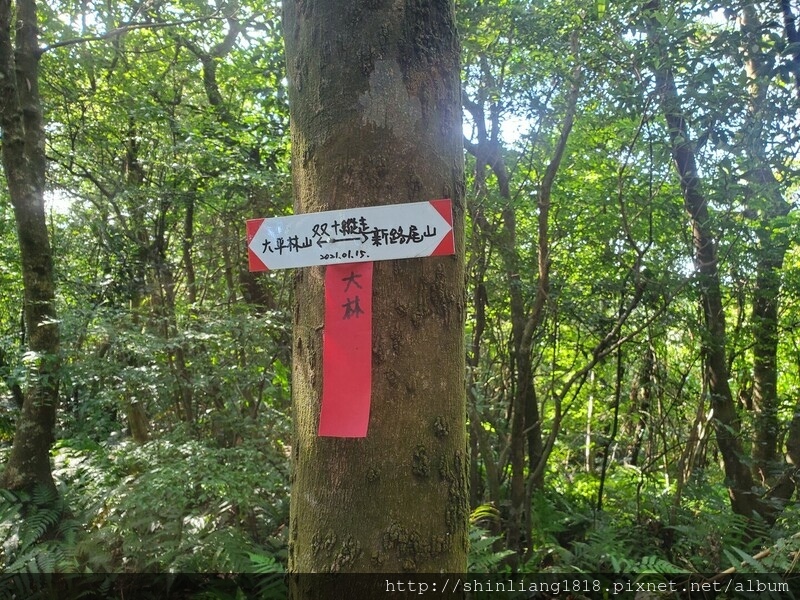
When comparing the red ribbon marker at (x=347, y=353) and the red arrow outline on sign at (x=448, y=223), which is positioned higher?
the red arrow outline on sign at (x=448, y=223)

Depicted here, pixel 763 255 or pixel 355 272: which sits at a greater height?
pixel 763 255

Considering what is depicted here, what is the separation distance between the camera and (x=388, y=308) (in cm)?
110

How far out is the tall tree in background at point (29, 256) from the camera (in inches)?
150

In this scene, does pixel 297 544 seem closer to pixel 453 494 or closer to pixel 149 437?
pixel 453 494

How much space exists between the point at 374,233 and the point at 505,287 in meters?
3.20

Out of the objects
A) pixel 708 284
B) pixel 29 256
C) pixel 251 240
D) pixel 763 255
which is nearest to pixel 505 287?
pixel 708 284

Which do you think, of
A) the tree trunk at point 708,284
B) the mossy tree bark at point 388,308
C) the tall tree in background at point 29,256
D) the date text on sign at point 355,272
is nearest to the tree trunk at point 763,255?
the tree trunk at point 708,284

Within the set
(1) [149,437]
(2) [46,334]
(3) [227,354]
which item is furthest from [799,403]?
(2) [46,334]

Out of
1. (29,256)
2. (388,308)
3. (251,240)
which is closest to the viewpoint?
(388,308)

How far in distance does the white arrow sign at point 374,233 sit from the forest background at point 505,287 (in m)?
2.16

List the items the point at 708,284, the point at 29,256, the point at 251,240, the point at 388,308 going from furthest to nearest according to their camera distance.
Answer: the point at 708,284 < the point at 29,256 < the point at 251,240 < the point at 388,308

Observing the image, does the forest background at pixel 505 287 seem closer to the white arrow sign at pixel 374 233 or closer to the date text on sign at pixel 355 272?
the date text on sign at pixel 355 272

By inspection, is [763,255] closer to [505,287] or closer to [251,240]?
[505,287]

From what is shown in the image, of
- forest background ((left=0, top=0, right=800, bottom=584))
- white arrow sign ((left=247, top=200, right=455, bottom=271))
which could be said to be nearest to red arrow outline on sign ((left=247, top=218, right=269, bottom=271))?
white arrow sign ((left=247, top=200, right=455, bottom=271))
